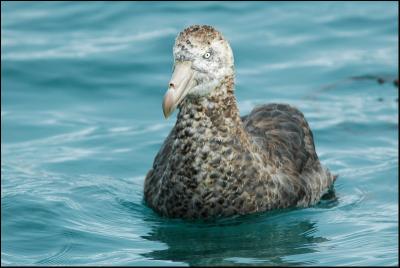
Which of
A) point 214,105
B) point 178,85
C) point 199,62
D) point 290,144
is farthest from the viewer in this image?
point 290,144

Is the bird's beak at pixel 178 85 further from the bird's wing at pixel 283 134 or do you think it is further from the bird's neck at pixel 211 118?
the bird's wing at pixel 283 134

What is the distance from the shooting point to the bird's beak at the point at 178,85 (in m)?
9.19

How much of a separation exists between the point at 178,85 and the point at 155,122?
4.19m

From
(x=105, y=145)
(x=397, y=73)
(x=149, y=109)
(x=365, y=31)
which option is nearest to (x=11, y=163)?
(x=105, y=145)

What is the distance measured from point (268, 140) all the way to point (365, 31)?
6.14 meters

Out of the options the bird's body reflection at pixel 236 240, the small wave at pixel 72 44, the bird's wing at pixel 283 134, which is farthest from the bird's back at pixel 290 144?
the small wave at pixel 72 44

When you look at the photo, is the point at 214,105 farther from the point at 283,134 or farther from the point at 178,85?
the point at 283,134

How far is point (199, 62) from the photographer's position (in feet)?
31.3

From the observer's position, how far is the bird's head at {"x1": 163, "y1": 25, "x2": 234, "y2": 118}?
9.43 metres

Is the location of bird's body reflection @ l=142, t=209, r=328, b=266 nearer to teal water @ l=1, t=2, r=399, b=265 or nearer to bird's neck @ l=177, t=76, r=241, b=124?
teal water @ l=1, t=2, r=399, b=265

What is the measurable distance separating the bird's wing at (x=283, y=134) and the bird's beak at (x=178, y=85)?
1.22 metres

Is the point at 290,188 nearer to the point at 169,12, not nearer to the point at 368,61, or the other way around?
the point at 368,61

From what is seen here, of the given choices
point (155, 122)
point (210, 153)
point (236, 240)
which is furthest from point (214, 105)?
point (155, 122)

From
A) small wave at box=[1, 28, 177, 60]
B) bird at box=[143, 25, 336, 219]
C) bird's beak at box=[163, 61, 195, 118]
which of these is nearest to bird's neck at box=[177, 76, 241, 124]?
bird at box=[143, 25, 336, 219]
